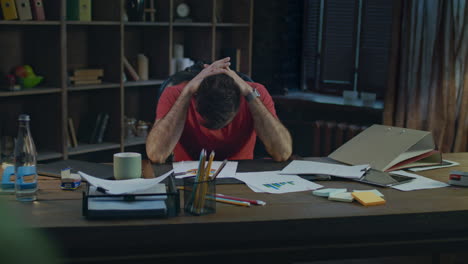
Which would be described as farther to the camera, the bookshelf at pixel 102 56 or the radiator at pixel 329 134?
the radiator at pixel 329 134

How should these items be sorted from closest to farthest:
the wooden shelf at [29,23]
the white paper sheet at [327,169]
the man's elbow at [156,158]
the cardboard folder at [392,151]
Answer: the white paper sheet at [327,169]
the cardboard folder at [392,151]
the man's elbow at [156,158]
the wooden shelf at [29,23]

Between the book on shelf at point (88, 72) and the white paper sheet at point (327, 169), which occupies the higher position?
the book on shelf at point (88, 72)

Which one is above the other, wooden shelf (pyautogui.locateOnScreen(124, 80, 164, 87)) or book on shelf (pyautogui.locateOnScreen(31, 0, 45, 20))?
book on shelf (pyautogui.locateOnScreen(31, 0, 45, 20))

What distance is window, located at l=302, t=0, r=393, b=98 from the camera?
14.0ft

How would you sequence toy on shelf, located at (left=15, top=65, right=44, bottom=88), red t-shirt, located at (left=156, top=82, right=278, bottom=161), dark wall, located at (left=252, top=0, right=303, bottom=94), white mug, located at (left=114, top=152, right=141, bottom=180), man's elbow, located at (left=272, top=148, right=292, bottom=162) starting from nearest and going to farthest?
white mug, located at (left=114, top=152, right=141, bottom=180) < man's elbow, located at (left=272, top=148, right=292, bottom=162) < red t-shirt, located at (left=156, top=82, right=278, bottom=161) < toy on shelf, located at (left=15, top=65, right=44, bottom=88) < dark wall, located at (left=252, top=0, right=303, bottom=94)

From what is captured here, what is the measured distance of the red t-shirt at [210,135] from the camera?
2527mm

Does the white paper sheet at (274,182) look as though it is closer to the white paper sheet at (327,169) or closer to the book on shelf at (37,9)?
the white paper sheet at (327,169)

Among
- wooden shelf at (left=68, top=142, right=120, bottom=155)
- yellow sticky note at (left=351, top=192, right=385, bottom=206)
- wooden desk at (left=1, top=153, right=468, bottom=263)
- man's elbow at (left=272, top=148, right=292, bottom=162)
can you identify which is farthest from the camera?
wooden shelf at (left=68, top=142, right=120, bottom=155)

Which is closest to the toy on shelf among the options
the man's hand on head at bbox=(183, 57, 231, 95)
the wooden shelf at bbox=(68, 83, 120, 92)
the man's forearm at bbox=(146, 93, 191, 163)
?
the wooden shelf at bbox=(68, 83, 120, 92)

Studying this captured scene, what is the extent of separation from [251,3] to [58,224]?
342 centimetres

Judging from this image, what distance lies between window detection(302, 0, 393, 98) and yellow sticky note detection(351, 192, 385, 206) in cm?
272

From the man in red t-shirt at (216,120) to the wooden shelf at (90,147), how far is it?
1331 mm

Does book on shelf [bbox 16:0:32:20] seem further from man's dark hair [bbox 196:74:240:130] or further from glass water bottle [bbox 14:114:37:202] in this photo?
glass water bottle [bbox 14:114:37:202]

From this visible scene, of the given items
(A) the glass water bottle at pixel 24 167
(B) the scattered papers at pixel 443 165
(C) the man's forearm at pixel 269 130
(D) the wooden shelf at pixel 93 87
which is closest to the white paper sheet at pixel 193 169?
(C) the man's forearm at pixel 269 130
